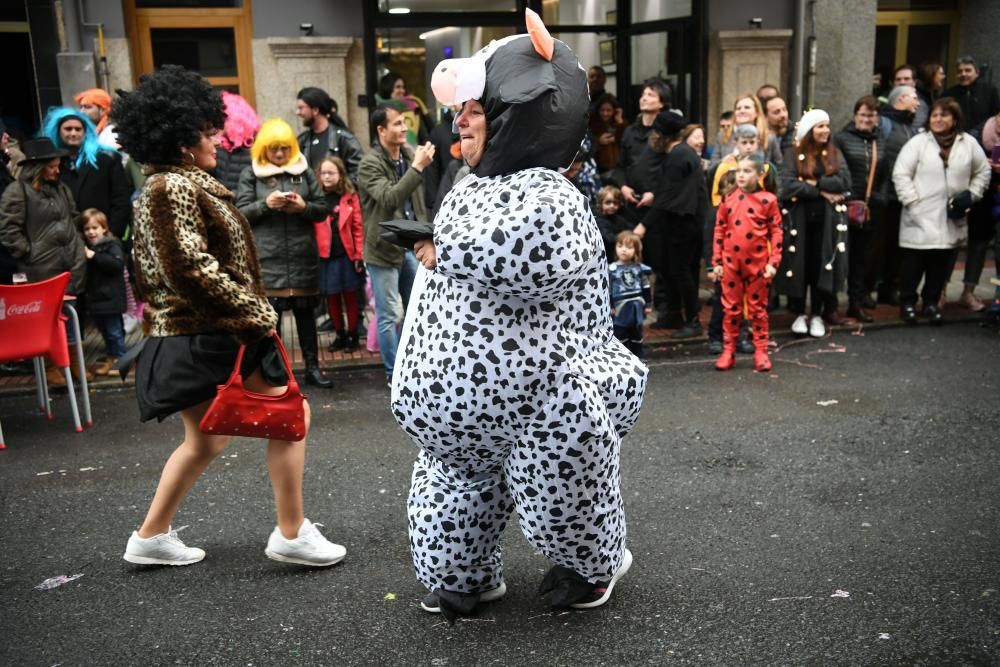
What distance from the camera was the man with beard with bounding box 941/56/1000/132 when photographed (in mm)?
10734

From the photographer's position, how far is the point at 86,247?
302 inches

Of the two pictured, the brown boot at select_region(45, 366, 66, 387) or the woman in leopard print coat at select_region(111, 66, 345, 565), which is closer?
the woman in leopard print coat at select_region(111, 66, 345, 565)

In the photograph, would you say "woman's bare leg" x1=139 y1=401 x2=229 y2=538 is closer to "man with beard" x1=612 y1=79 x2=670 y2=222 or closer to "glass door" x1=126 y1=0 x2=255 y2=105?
"man with beard" x1=612 y1=79 x2=670 y2=222

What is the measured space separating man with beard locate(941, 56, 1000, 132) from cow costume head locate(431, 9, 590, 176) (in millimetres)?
8790

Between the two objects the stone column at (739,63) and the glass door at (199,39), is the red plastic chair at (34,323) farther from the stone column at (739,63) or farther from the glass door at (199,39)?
the stone column at (739,63)

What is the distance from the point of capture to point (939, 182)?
28.7 ft

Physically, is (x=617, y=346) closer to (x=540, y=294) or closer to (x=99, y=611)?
(x=540, y=294)

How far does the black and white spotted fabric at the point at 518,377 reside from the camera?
3.21 meters

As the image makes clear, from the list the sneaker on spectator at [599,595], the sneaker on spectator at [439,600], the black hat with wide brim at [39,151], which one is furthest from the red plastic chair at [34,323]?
the sneaker on spectator at [599,595]

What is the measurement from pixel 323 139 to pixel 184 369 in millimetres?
5043

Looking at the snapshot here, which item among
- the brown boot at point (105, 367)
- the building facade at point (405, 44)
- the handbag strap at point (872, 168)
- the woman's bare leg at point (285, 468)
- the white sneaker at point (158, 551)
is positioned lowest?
the brown boot at point (105, 367)

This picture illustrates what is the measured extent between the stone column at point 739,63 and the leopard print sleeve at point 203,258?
839 centimetres

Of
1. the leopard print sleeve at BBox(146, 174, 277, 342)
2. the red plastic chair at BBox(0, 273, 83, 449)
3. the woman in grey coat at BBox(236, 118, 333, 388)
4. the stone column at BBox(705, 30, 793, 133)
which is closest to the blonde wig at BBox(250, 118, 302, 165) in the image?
the woman in grey coat at BBox(236, 118, 333, 388)

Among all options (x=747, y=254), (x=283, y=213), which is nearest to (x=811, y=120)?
(x=747, y=254)
